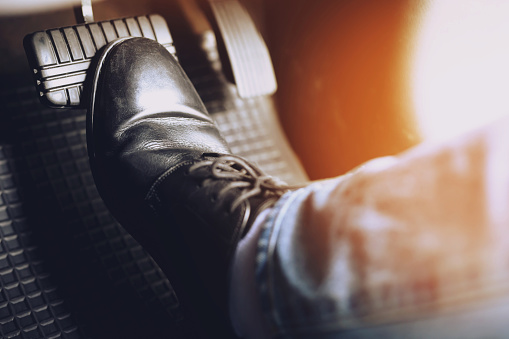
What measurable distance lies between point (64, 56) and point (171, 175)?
0.83ft

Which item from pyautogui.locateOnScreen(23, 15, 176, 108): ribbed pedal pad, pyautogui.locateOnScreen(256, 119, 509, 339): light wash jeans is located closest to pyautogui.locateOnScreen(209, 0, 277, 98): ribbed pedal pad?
pyautogui.locateOnScreen(23, 15, 176, 108): ribbed pedal pad

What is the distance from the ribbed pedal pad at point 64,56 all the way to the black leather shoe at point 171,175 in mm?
24

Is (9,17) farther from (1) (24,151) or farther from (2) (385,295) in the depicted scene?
(2) (385,295)

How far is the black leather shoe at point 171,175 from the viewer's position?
0.54 metres

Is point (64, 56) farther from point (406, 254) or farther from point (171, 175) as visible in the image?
point (406, 254)

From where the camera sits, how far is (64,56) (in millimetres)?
699

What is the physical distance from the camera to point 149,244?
0.67 meters

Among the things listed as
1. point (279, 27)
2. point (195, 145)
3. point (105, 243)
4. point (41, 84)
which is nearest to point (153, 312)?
point (105, 243)

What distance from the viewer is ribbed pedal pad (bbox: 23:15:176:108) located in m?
0.69

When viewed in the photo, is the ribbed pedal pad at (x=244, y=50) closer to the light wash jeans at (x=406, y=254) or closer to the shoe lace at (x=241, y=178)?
the shoe lace at (x=241, y=178)

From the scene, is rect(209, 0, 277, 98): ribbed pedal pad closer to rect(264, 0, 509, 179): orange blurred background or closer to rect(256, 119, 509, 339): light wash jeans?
rect(264, 0, 509, 179): orange blurred background

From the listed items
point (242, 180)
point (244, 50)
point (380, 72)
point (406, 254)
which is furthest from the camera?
point (244, 50)

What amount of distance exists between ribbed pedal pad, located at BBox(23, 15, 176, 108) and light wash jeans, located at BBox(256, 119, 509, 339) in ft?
1.43

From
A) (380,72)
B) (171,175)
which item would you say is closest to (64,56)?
(171,175)
